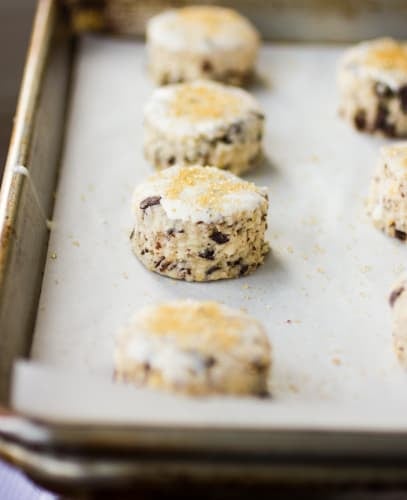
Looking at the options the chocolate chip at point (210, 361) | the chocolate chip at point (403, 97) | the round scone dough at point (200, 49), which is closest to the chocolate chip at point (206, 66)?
the round scone dough at point (200, 49)

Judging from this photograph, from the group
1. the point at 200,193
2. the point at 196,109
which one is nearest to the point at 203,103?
the point at 196,109

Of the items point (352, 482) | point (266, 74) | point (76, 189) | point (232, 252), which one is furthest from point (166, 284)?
point (266, 74)

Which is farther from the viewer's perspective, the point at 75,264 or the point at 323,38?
the point at 323,38

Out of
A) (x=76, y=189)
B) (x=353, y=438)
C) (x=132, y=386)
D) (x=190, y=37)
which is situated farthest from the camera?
(x=190, y=37)

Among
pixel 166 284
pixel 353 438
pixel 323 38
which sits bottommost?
pixel 166 284

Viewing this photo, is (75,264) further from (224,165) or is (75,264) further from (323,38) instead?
(323,38)

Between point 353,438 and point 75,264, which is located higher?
point 353,438
